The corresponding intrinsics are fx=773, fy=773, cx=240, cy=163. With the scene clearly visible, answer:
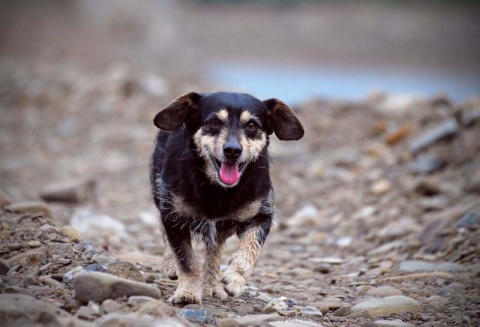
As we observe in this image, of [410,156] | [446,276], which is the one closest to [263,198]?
[446,276]

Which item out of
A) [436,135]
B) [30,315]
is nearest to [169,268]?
[30,315]

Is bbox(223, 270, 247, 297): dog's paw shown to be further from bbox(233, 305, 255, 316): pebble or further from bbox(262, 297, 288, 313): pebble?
bbox(262, 297, 288, 313): pebble

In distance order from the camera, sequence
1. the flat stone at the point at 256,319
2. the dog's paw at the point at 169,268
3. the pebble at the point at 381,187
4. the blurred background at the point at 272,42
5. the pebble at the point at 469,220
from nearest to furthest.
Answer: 1. the flat stone at the point at 256,319
2. the dog's paw at the point at 169,268
3. the pebble at the point at 469,220
4. the pebble at the point at 381,187
5. the blurred background at the point at 272,42

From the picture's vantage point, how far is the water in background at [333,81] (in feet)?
69.4

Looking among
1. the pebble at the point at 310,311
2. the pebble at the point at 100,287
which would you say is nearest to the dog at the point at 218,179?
the pebble at the point at 310,311

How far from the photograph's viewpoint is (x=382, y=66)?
1104 inches

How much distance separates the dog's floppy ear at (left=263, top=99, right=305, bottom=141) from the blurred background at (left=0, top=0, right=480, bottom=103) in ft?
45.0

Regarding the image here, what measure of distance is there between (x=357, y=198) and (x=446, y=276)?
11.4ft

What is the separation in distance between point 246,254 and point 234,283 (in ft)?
0.93

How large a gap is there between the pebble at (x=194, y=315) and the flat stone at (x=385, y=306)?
1.34 meters

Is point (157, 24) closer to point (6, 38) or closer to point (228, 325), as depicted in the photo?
point (6, 38)

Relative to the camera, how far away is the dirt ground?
558cm

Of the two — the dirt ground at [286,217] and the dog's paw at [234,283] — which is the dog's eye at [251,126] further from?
the dirt ground at [286,217]

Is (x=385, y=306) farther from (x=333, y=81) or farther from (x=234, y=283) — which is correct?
(x=333, y=81)
